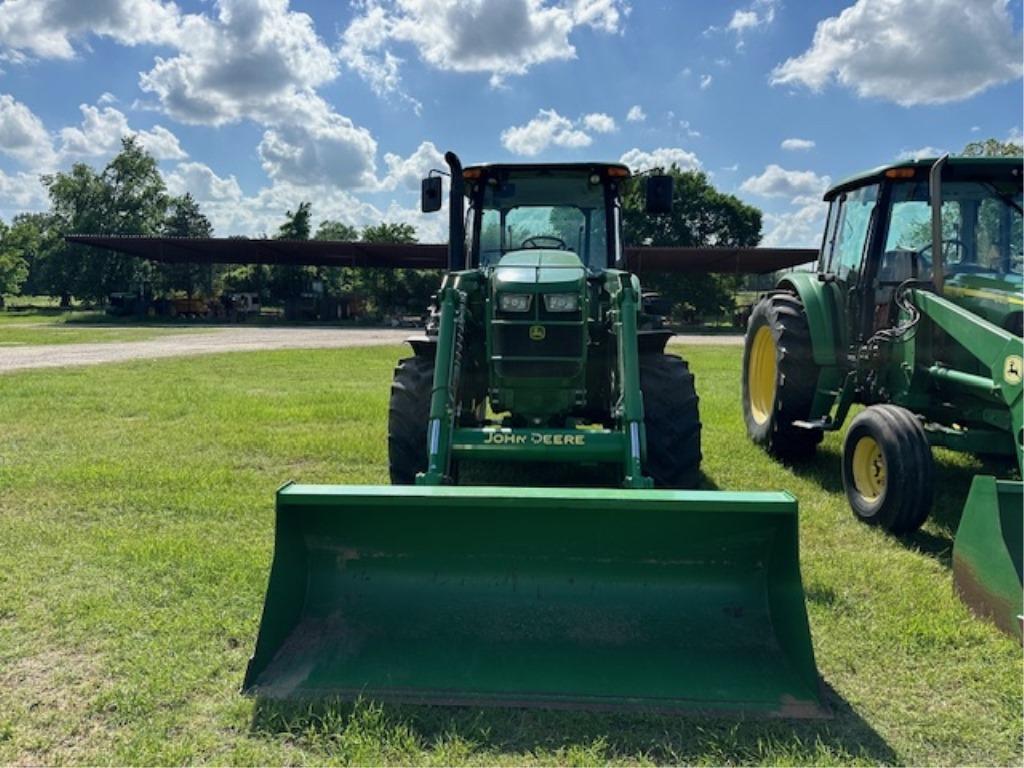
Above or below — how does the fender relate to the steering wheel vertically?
below

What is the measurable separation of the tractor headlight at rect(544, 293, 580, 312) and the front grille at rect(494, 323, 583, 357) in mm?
117

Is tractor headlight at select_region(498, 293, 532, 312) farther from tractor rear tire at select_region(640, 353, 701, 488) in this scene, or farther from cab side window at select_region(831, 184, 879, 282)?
cab side window at select_region(831, 184, 879, 282)

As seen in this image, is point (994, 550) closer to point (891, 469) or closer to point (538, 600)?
point (891, 469)

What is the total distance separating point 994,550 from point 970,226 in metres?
3.15

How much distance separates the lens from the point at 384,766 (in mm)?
2451

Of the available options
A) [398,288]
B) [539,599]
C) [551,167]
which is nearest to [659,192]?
[551,167]

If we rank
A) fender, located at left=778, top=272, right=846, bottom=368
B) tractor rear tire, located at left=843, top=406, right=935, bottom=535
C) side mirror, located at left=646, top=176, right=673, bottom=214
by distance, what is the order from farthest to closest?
fender, located at left=778, top=272, right=846, bottom=368 < side mirror, located at left=646, top=176, right=673, bottom=214 < tractor rear tire, located at left=843, top=406, right=935, bottom=535

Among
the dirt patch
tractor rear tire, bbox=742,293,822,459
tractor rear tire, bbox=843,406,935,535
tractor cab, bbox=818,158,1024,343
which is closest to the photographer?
tractor rear tire, bbox=843,406,935,535

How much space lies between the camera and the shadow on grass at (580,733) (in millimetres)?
2518

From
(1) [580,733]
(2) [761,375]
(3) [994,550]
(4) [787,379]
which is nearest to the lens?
(1) [580,733]

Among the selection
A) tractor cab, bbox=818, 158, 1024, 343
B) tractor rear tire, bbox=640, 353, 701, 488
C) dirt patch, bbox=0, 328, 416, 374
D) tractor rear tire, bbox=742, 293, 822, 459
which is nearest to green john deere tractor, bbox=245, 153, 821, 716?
tractor rear tire, bbox=640, 353, 701, 488

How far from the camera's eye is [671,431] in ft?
16.3

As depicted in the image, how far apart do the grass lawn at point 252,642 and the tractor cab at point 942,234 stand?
61.2 inches

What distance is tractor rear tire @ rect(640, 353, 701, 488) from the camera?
4953mm
